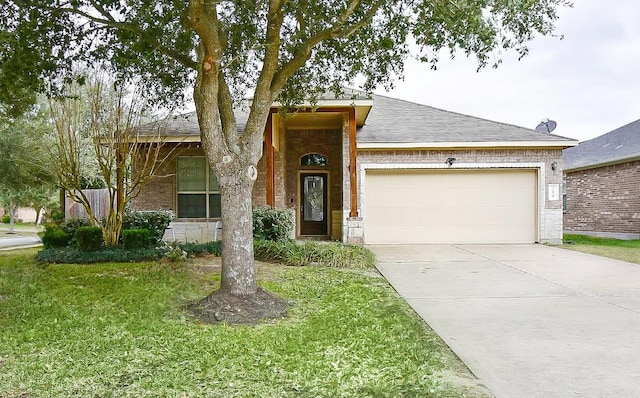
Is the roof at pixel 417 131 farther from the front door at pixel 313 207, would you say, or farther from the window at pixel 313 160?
the front door at pixel 313 207

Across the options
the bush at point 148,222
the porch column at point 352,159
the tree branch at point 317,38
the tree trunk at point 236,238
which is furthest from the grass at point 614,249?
the bush at point 148,222

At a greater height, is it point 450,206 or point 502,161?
point 502,161

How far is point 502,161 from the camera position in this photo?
12.9 m

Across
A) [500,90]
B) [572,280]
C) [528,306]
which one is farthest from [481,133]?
[500,90]

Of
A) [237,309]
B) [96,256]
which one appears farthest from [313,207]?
[237,309]

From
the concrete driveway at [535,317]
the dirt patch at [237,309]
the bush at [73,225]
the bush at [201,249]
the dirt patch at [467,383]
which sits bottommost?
the concrete driveway at [535,317]

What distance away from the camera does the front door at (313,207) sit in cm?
1435

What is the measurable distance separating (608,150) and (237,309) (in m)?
16.7

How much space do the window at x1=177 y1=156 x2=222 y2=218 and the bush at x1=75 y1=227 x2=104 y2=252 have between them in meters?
2.97

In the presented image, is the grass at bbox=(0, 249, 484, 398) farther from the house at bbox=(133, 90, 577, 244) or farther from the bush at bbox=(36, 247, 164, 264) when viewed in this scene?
the house at bbox=(133, 90, 577, 244)

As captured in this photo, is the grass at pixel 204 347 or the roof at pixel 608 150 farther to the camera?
the roof at pixel 608 150

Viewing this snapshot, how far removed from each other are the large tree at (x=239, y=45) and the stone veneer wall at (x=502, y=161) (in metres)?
4.75

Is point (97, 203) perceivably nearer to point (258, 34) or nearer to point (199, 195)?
point (199, 195)

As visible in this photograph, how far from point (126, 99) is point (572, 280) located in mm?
10017
